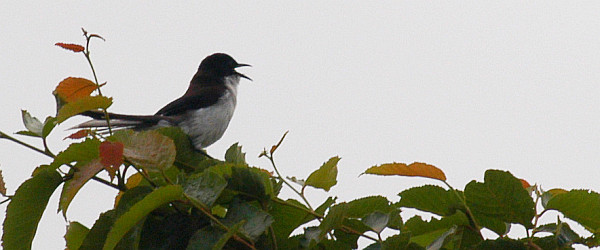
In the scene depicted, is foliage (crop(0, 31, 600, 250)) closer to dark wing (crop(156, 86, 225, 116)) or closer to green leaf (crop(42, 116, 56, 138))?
green leaf (crop(42, 116, 56, 138))

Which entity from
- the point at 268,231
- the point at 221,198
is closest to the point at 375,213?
the point at 268,231

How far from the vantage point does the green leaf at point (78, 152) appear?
1584 millimetres

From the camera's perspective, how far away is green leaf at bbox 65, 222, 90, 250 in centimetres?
181

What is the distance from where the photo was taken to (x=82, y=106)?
1.72 metres

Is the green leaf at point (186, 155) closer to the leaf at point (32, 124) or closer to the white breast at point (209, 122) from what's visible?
the leaf at point (32, 124)

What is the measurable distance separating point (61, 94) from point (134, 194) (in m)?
0.59

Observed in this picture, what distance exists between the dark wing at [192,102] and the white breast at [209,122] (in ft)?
0.22

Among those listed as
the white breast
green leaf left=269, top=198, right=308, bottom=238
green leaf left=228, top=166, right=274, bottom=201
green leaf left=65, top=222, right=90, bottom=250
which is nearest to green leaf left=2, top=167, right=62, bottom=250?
green leaf left=65, top=222, right=90, bottom=250

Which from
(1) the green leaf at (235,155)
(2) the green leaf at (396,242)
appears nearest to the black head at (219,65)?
(1) the green leaf at (235,155)

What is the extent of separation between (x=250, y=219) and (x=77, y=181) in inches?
15.7

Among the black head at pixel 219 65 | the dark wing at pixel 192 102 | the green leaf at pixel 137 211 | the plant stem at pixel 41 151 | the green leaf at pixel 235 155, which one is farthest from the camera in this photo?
the black head at pixel 219 65

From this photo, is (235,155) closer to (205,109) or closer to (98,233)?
(98,233)

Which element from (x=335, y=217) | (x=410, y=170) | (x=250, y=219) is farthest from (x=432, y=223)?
(x=250, y=219)

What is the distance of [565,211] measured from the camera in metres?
1.67
